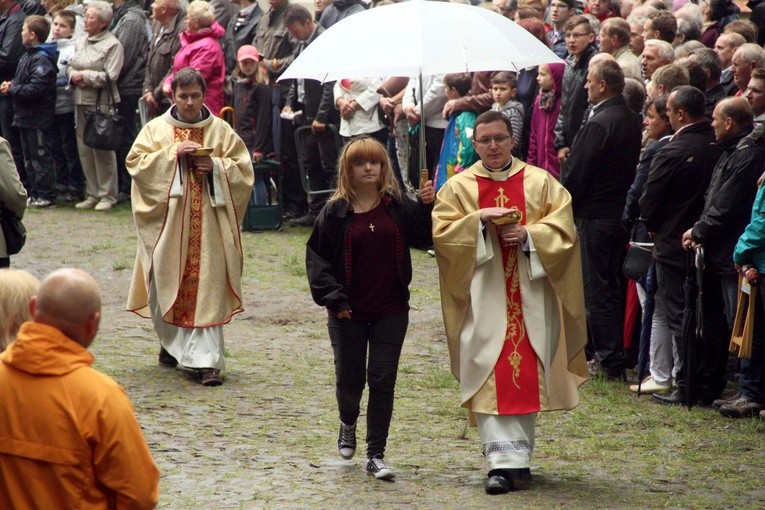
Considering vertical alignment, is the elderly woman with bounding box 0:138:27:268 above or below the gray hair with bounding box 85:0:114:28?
below

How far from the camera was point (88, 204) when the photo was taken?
1638 cm

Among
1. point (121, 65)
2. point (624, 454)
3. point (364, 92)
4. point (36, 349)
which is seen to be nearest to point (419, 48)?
point (624, 454)

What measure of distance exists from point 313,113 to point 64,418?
10935 millimetres

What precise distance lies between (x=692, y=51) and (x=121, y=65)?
7817 mm

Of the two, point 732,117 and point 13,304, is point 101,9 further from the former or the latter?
point 13,304

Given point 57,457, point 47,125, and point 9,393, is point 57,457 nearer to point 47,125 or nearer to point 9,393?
point 9,393

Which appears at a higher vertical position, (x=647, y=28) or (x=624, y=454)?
(x=647, y=28)

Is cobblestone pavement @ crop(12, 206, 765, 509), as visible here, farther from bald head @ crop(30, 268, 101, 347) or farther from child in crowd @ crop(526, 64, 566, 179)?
bald head @ crop(30, 268, 101, 347)

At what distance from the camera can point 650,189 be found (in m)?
8.36

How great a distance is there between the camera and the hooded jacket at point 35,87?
612 inches

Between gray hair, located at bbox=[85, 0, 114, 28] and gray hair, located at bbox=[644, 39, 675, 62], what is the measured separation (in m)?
7.46

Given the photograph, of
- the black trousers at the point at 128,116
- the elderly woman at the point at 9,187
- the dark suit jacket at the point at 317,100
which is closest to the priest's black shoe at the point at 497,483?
the elderly woman at the point at 9,187

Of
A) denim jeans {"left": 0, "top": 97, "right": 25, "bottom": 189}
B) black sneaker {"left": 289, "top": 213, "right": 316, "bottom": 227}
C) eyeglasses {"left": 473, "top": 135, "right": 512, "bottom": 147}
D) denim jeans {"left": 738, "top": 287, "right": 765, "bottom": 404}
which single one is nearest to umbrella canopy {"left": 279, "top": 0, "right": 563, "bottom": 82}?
eyeglasses {"left": 473, "top": 135, "right": 512, "bottom": 147}

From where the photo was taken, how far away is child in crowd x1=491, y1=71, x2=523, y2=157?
1143 centimetres
